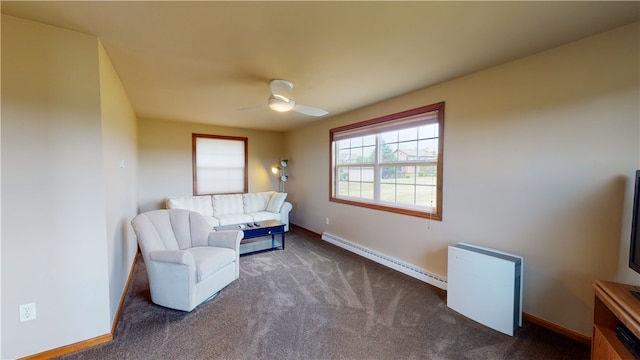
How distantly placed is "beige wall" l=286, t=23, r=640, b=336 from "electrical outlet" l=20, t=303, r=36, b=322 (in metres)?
3.52

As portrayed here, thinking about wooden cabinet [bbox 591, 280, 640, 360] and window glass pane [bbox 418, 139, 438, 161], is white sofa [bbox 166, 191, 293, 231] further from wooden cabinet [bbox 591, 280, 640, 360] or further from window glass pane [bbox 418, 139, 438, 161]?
wooden cabinet [bbox 591, 280, 640, 360]

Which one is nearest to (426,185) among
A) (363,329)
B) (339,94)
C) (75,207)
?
(339,94)

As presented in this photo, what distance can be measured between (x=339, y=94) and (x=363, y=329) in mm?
2597

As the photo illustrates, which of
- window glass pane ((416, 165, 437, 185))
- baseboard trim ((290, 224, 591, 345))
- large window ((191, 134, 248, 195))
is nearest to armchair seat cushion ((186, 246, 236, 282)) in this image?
window glass pane ((416, 165, 437, 185))

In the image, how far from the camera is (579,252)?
193 cm

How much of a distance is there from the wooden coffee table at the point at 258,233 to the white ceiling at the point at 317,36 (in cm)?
213

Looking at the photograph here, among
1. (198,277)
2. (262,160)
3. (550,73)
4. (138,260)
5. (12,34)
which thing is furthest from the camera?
(262,160)

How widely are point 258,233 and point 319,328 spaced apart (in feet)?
6.88

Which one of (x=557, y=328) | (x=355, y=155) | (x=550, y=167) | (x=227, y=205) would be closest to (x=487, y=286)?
(x=557, y=328)

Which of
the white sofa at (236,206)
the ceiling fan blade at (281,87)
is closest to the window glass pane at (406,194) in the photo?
the ceiling fan blade at (281,87)

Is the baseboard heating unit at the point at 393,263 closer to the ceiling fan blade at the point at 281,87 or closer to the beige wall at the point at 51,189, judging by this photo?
the ceiling fan blade at the point at 281,87

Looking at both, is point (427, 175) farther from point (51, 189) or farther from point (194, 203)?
point (194, 203)

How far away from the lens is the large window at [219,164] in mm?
5270

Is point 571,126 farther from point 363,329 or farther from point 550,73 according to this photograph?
point 363,329
